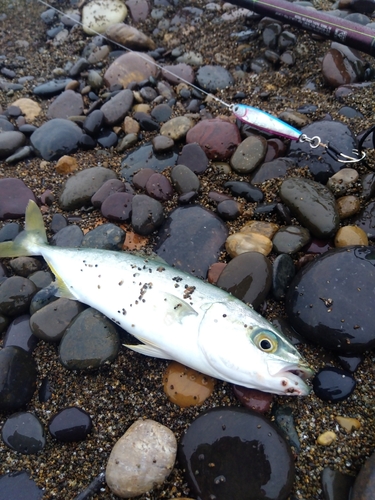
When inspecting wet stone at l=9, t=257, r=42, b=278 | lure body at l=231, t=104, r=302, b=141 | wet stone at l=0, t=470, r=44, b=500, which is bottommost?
wet stone at l=0, t=470, r=44, b=500

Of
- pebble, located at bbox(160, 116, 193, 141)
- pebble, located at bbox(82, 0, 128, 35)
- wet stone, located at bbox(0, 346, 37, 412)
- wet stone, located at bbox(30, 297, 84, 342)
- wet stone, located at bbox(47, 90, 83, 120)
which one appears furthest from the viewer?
pebble, located at bbox(82, 0, 128, 35)

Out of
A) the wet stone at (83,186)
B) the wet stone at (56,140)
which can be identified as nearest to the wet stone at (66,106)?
the wet stone at (56,140)

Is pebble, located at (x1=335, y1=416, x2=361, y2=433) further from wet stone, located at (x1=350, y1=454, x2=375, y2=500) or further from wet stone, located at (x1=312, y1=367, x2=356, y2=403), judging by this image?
wet stone, located at (x1=350, y1=454, x2=375, y2=500)

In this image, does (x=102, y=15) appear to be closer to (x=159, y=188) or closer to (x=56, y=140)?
(x=56, y=140)

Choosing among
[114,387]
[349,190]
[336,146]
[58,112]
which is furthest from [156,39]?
[114,387]

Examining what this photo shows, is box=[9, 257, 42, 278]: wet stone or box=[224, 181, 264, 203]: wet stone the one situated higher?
box=[224, 181, 264, 203]: wet stone

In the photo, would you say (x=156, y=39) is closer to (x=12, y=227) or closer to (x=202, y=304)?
(x=12, y=227)

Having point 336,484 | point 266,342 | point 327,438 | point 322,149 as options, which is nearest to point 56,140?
point 322,149

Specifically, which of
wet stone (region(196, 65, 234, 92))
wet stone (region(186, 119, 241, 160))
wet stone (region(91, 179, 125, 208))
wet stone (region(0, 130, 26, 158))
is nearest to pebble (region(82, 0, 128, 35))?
wet stone (region(196, 65, 234, 92))
